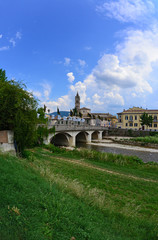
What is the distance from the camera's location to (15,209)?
4113mm

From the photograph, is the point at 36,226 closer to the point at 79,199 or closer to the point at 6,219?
the point at 6,219

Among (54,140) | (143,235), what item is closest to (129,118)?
(54,140)

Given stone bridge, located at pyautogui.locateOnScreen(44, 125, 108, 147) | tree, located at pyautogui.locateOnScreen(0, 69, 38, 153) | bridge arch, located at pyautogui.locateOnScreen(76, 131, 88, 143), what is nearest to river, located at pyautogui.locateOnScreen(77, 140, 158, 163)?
stone bridge, located at pyautogui.locateOnScreen(44, 125, 108, 147)

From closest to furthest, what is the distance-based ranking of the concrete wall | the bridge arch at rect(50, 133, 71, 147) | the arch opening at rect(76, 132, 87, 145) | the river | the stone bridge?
the concrete wall
the river
the stone bridge
the bridge arch at rect(50, 133, 71, 147)
the arch opening at rect(76, 132, 87, 145)

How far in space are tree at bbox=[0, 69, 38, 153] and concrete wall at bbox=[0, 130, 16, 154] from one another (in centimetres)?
38

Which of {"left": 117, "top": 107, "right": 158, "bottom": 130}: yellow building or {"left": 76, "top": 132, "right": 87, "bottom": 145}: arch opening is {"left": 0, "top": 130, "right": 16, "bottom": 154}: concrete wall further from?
{"left": 117, "top": 107, "right": 158, "bottom": 130}: yellow building

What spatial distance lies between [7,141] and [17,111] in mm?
2559

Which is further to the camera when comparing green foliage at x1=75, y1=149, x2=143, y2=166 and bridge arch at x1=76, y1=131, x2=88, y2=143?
bridge arch at x1=76, y1=131, x2=88, y2=143

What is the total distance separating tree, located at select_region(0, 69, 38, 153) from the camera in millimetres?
12383

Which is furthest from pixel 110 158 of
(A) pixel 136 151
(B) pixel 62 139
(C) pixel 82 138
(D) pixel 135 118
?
(D) pixel 135 118

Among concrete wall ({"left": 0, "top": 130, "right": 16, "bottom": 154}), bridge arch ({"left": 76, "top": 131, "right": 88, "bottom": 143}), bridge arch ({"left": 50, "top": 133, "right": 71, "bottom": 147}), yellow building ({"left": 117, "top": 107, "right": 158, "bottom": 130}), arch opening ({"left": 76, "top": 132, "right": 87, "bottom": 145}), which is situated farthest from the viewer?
yellow building ({"left": 117, "top": 107, "right": 158, "bottom": 130})

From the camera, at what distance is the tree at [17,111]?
40.6 feet

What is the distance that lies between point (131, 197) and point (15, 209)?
7.37 meters

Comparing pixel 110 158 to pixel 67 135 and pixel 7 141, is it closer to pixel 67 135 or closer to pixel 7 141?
pixel 7 141
